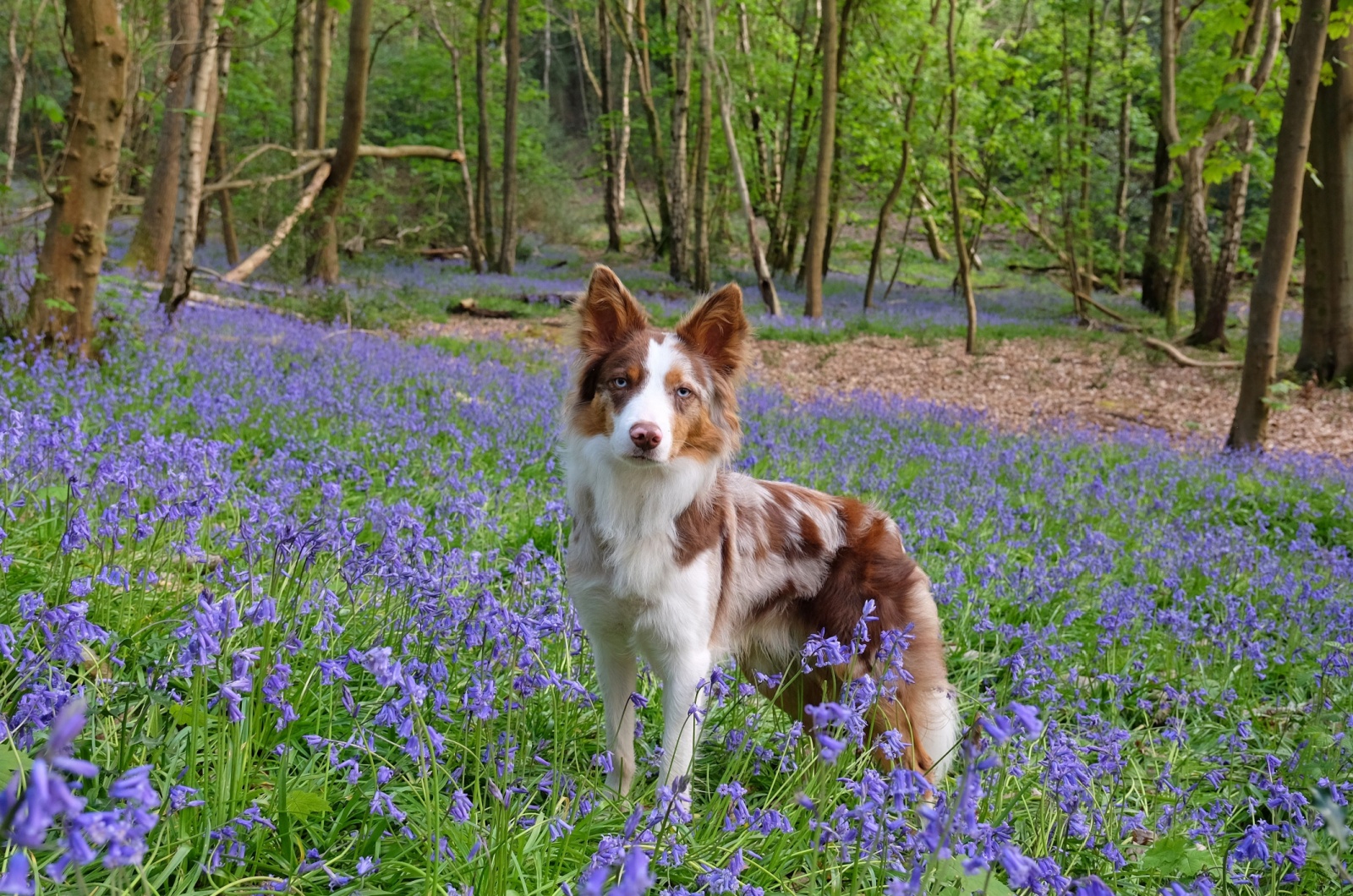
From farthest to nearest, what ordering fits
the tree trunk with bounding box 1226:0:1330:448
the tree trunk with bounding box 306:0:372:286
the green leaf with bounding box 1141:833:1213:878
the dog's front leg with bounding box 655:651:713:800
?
the tree trunk with bounding box 306:0:372:286 → the tree trunk with bounding box 1226:0:1330:448 → the dog's front leg with bounding box 655:651:713:800 → the green leaf with bounding box 1141:833:1213:878

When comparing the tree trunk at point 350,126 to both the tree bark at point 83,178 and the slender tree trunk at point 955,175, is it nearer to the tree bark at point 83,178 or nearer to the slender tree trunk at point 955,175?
the tree bark at point 83,178

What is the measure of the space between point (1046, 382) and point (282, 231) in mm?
12721

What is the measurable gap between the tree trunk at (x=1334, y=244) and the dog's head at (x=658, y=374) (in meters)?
12.6

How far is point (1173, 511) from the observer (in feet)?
24.6

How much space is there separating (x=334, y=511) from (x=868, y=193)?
28072 millimetres

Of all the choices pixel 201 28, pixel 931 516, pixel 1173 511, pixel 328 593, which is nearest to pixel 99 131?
pixel 201 28

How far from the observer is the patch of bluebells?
2000 mm

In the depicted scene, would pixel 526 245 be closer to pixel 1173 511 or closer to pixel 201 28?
pixel 201 28

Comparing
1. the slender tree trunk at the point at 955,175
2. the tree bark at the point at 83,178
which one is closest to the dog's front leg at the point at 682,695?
the tree bark at the point at 83,178

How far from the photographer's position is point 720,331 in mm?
3541

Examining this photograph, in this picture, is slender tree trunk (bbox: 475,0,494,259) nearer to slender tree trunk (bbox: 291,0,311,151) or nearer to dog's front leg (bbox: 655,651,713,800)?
slender tree trunk (bbox: 291,0,311,151)

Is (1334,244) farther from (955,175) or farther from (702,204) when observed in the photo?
(702,204)

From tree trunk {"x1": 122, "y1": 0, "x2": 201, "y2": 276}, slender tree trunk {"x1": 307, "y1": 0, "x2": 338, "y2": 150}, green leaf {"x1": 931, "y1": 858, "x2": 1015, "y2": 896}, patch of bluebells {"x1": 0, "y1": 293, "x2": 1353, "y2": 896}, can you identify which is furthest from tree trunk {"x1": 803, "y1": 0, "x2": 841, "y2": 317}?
green leaf {"x1": 931, "y1": 858, "x2": 1015, "y2": 896}

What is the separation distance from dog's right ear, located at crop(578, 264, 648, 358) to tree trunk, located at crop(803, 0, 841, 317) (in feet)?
51.3
